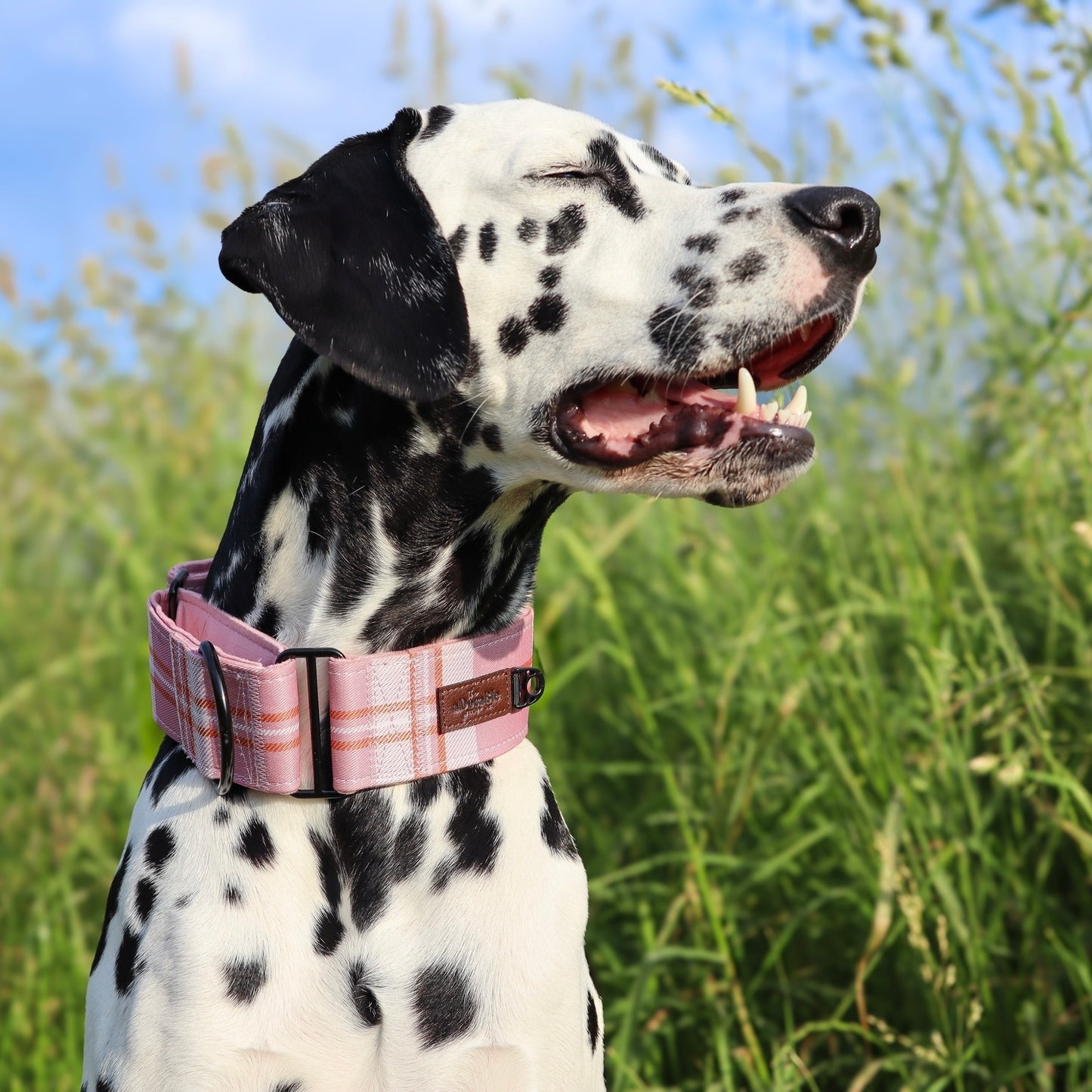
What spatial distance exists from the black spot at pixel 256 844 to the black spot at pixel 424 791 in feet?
0.79

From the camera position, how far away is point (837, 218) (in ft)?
6.84

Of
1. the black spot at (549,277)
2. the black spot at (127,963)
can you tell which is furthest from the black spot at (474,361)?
the black spot at (127,963)

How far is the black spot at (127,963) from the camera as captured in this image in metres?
2.03

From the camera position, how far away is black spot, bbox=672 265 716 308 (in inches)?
82.0

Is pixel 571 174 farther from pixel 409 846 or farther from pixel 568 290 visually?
pixel 409 846

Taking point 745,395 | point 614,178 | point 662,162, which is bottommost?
point 745,395

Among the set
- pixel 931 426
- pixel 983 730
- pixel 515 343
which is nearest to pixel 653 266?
pixel 515 343

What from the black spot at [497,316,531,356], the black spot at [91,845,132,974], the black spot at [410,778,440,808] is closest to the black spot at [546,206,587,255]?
the black spot at [497,316,531,356]

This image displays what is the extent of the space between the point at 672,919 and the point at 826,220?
1648 millimetres

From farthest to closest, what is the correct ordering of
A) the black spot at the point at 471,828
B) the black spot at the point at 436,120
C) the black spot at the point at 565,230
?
the black spot at the point at 436,120, the black spot at the point at 565,230, the black spot at the point at 471,828

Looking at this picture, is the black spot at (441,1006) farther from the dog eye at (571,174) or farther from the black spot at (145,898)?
the dog eye at (571,174)

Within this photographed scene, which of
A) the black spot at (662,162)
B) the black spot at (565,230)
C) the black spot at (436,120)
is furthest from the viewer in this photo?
the black spot at (662,162)

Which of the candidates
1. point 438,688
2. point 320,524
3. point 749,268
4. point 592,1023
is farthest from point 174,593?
point 749,268

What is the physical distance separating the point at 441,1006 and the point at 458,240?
4.19 feet
